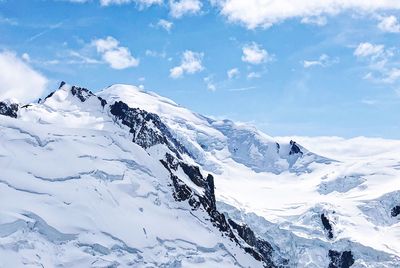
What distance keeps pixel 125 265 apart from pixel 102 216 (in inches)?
671

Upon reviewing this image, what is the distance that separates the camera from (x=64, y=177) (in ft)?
639

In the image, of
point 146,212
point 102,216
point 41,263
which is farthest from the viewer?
point 146,212

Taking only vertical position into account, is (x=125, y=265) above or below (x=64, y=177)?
below

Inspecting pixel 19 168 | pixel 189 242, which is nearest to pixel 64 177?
pixel 19 168

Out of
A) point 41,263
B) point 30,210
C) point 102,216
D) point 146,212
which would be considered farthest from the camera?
point 146,212

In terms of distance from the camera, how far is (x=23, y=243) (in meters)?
162

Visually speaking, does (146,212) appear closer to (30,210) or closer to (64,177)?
(64,177)

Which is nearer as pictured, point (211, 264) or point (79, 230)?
point (79, 230)

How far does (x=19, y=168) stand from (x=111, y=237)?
32788 millimetres

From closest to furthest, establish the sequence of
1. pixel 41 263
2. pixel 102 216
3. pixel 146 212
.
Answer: pixel 41 263 < pixel 102 216 < pixel 146 212

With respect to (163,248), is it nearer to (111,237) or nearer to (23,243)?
(111,237)

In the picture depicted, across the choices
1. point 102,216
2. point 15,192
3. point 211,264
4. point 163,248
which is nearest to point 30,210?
point 15,192

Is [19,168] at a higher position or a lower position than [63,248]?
higher

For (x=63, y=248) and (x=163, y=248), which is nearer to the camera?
(x=63, y=248)
